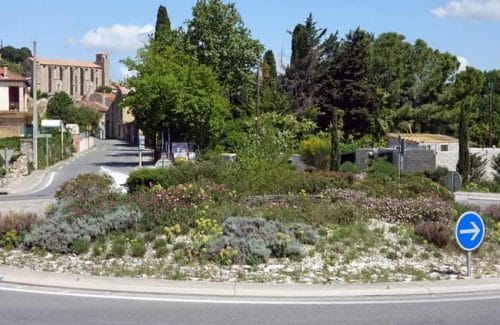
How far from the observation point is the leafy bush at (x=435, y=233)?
1501cm

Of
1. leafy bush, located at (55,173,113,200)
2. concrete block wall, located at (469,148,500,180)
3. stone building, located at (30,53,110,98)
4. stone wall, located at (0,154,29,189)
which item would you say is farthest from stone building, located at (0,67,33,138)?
stone building, located at (30,53,110,98)

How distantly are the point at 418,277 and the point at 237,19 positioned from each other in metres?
56.0

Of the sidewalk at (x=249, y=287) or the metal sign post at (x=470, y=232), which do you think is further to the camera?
the metal sign post at (x=470, y=232)

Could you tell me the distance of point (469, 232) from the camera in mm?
12289

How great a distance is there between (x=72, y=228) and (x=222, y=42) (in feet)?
171

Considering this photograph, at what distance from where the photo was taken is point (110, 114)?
13975 centimetres

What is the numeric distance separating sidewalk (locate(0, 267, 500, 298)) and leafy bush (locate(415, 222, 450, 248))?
269 cm

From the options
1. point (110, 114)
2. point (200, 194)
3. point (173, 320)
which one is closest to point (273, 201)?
point (200, 194)

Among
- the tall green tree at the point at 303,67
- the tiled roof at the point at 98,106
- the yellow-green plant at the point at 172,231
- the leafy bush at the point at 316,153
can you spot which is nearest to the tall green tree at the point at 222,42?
the tall green tree at the point at 303,67

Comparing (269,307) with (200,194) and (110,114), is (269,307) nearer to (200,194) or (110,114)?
(200,194)

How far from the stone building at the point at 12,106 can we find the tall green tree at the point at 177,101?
2499cm

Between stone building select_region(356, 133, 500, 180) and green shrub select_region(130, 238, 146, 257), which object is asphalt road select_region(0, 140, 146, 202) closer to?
stone building select_region(356, 133, 500, 180)

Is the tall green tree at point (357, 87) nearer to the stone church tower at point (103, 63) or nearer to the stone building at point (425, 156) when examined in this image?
the stone building at point (425, 156)

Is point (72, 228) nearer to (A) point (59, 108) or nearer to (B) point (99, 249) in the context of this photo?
(B) point (99, 249)
